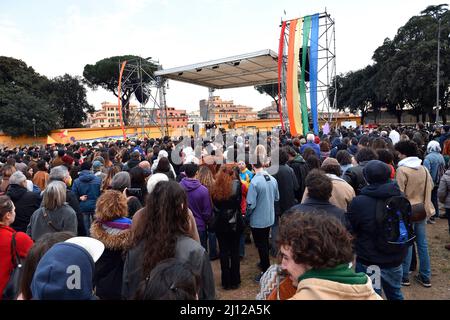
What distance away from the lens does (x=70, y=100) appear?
3441 centimetres

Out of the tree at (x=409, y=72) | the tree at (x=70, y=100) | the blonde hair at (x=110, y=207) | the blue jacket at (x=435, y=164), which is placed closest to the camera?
the blonde hair at (x=110, y=207)

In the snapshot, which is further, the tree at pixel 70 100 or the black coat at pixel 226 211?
the tree at pixel 70 100

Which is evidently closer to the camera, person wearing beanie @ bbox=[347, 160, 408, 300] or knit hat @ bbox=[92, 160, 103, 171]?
person wearing beanie @ bbox=[347, 160, 408, 300]

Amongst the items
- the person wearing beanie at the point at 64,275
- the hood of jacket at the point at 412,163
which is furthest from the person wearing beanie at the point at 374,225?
the person wearing beanie at the point at 64,275

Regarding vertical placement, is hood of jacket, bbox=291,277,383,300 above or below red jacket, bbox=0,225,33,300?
above

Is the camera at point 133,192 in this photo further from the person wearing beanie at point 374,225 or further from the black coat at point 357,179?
the black coat at point 357,179

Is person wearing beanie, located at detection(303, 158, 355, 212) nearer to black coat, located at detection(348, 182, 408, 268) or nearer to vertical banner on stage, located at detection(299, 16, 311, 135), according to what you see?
black coat, located at detection(348, 182, 408, 268)

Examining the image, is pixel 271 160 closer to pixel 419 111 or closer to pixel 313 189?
pixel 313 189

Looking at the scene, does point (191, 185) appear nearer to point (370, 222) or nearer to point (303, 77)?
point (370, 222)

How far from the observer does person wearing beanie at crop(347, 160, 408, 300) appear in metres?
2.43

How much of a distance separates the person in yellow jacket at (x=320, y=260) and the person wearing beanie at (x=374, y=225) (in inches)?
50.5

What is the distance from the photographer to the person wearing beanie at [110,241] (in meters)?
2.25

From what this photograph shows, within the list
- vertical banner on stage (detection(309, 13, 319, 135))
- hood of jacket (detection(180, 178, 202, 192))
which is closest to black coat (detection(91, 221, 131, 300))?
hood of jacket (detection(180, 178, 202, 192))

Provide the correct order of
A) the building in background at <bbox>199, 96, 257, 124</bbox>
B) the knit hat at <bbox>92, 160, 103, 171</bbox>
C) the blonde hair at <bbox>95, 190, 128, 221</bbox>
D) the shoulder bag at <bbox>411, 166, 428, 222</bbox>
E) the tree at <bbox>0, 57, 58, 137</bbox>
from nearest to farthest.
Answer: the blonde hair at <bbox>95, 190, 128, 221</bbox> < the shoulder bag at <bbox>411, 166, 428, 222</bbox> < the knit hat at <bbox>92, 160, 103, 171</bbox> < the tree at <bbox>0, 57, 58, 137</bbox> < the building in background at <bbox>199, 96, 257, 124</bbox>
